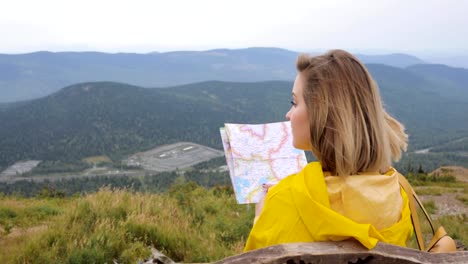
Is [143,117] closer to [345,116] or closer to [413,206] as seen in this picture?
[413,206]

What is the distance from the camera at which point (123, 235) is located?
4281mm

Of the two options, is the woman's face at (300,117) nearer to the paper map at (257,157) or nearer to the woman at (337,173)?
the woman at (337,173)

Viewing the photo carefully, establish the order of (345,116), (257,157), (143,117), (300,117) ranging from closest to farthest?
(345,116)
(300,117)
(257,157)
(143,117)

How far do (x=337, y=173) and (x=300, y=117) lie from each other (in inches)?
9.8

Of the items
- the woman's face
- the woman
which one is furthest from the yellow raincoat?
the woman's face

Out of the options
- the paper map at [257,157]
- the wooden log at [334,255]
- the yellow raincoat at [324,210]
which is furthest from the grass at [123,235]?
the wooden log at [334,255]

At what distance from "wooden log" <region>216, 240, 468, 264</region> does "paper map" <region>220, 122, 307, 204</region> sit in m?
1.25

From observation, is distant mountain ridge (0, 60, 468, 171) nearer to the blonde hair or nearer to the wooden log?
the blonde hair

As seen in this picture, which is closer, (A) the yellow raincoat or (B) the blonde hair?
(A) the yellow raincoat

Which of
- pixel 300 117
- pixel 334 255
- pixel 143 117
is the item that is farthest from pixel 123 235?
pixel 143 117

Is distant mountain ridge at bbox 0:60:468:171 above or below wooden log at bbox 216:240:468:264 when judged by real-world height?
below

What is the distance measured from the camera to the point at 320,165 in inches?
60.5

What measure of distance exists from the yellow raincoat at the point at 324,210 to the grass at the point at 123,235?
2.67 meters

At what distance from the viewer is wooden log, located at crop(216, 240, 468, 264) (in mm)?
1314
